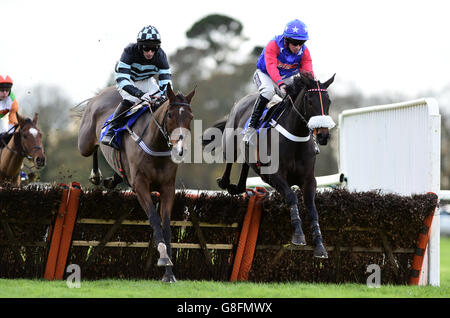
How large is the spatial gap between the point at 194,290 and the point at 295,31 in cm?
302

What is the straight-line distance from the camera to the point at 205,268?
299 inches

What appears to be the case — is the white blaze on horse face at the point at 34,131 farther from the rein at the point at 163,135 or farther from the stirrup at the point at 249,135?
the stirrup at the point at 249,135

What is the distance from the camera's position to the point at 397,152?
29.9ft

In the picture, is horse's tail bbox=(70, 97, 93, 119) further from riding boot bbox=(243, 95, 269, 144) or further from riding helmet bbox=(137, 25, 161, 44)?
riding boot bbox=(243, 95, 269, 144)

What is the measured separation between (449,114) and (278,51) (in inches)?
1028

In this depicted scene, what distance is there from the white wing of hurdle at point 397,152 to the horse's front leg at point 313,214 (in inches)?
70.9

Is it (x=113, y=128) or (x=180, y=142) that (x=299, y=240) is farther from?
(x=113, y=128)

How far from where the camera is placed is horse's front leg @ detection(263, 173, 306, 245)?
6.98 metres

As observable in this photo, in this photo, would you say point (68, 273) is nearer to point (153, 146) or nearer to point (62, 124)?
point (153, 146)

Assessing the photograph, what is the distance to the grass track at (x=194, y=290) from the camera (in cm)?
595

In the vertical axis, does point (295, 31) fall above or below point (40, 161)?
above

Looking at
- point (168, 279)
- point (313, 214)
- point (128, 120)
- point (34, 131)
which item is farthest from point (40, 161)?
point (313, 214)

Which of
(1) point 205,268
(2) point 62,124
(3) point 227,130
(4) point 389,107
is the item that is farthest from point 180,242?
(2) point 62,124

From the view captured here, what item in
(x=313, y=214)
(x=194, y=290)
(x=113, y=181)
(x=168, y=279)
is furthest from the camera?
(x=113, y=181)
